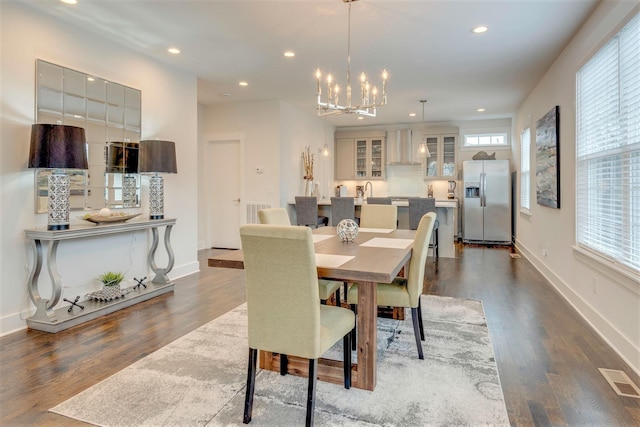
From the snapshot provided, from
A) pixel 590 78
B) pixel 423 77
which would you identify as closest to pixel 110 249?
pixel 423 77

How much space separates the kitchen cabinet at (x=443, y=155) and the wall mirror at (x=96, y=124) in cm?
635

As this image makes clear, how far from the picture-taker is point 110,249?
3.87 m

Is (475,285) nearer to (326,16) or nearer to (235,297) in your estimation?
(235,297)

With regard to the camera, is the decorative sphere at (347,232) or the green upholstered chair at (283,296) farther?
the decorative sphere at (347,232)

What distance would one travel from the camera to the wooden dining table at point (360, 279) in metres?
1.84

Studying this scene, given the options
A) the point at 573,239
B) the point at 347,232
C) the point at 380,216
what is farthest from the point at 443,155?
the point at 347,232

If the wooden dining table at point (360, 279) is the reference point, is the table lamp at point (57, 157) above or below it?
above

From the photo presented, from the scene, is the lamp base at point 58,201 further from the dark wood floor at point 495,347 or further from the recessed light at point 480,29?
the recessed light at point 480,29

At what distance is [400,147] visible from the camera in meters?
8.76

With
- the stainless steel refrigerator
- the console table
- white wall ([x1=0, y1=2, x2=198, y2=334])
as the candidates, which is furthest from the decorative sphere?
the stainless steel refrigerator

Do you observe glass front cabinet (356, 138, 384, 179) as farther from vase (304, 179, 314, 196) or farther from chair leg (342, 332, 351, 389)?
chair leg (342, 332, 351, 389)

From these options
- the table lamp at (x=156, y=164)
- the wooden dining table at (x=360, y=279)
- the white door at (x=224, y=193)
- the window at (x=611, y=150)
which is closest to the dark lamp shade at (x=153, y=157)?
the table lamp at (x=156, y=164)

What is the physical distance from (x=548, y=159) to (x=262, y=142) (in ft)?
14.0

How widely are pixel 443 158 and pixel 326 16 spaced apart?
5897 millimetres
